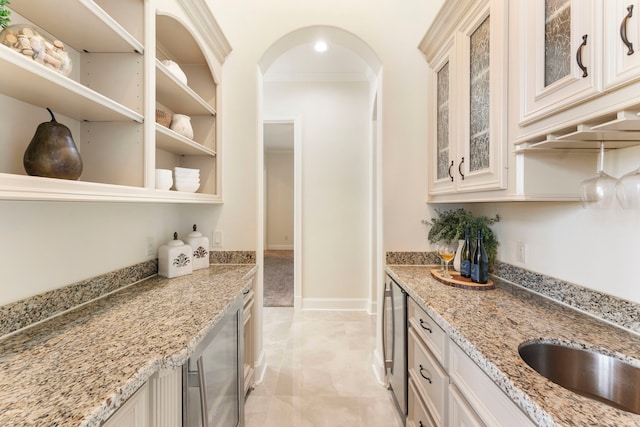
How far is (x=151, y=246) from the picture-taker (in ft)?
5.71

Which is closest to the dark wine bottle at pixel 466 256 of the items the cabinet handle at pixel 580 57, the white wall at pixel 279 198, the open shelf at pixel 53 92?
the cabinet handle at pixel 580 57

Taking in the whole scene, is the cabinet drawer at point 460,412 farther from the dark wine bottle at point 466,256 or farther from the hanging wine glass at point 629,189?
the hanging wine glass at point 629,189

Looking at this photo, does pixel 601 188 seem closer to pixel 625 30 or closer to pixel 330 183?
pixel 625 30

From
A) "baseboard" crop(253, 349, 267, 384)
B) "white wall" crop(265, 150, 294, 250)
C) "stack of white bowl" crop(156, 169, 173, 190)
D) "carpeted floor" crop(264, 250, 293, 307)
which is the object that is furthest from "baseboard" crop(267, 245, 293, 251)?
"stack of white bowl" crop(156, 169, 173, 190)

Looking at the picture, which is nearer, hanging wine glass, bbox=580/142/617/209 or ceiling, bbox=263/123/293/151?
hanging wine glass, bbox=580/142/617/209

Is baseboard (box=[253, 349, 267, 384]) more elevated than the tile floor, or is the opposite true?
baseboard (box=[253, 349, 267, 384])

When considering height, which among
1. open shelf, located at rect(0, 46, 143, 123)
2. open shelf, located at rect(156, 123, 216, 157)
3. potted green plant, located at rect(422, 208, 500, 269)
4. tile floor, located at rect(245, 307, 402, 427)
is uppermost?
open shelf, located at rect(156, 123, 216, 157)

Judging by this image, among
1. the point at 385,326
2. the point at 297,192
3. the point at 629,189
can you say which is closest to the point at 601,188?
the point at 629,189

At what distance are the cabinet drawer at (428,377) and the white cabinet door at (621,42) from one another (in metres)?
1.12

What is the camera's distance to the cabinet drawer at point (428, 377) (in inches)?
44.2

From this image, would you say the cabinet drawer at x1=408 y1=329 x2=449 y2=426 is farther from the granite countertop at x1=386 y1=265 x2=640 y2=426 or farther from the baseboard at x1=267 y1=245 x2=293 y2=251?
the baseboard at x1=267 y1=245 x2=293 y2=251

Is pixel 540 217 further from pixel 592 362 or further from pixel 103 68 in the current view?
pixel 103 68

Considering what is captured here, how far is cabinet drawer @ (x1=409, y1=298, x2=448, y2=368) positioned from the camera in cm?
114

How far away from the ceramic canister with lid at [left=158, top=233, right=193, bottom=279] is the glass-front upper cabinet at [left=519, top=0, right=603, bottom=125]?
193 cm
